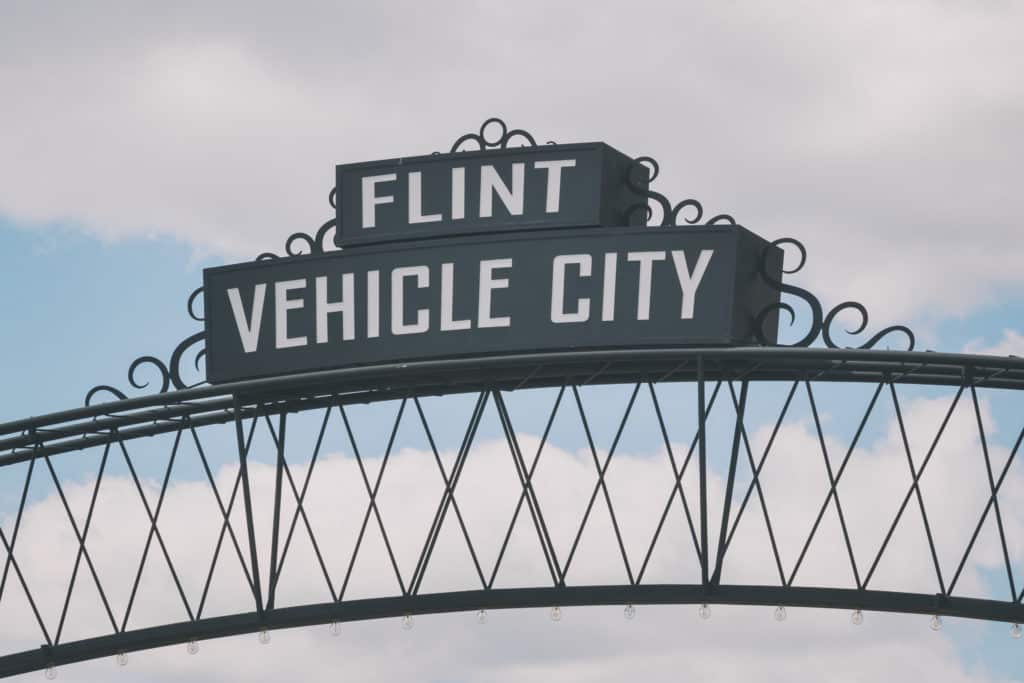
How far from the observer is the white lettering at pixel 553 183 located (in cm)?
2181

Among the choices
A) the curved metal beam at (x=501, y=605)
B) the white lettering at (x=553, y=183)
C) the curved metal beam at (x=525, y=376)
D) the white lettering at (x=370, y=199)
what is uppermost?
the white lettering at (x=553, y=183)

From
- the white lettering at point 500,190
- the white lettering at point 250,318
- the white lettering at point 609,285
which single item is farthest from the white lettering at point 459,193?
the white lettering at point 250,318

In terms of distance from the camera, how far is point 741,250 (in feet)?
69.6

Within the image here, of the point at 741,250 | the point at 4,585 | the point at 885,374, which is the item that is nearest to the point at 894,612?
the point at 885,374

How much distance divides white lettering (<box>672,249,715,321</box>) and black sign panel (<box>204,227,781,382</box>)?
0.04 ft

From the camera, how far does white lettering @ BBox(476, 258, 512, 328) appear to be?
71.5 feet

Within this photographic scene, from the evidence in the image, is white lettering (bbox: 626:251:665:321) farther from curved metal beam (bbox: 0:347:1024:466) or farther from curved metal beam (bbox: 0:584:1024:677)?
curved metal beam (bbox: 0:584:1024:677)

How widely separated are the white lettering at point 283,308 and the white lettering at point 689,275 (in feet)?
15.3

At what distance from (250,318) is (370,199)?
2106mm

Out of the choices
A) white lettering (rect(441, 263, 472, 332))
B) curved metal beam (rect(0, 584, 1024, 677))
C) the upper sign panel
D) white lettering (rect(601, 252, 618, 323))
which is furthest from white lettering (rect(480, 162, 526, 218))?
curved metal beam (rect(0, 584, 1024, 677))

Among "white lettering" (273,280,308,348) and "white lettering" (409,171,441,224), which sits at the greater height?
"white lettering" (409,171,441,224)

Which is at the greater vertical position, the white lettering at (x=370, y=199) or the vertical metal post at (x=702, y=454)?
the white lettering at (x=370, y=199)

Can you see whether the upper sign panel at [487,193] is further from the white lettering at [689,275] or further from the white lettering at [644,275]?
the white lettering at [689,275]

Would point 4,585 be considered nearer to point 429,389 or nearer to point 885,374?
point 429,389
